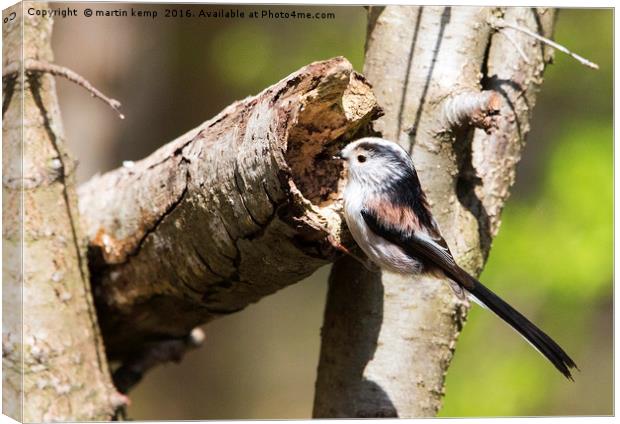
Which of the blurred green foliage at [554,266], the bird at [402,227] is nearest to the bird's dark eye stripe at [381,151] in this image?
the bird at [402,227]

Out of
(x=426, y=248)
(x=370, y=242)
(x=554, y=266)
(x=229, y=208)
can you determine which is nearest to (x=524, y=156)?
(x=554, y=266)

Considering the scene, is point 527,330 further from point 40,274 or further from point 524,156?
point 524,156

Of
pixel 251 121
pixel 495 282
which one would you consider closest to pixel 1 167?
pixel 251 121

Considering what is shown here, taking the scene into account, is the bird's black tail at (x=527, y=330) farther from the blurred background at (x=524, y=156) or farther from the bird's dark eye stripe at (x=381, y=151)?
the blurred background at (x=524, y=156)

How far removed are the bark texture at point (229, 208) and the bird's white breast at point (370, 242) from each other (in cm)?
5

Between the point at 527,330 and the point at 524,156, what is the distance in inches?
79.9

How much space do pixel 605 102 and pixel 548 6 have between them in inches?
42.3

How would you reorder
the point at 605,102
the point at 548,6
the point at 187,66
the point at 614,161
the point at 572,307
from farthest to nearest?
the point at 187,66
the point at 572,307
the point at 605,102
the point at 614,161
the point at 548,6

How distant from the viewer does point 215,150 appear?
2.07 meters

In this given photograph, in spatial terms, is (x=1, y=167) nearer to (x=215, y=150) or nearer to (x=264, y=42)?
(x=215, y=150)

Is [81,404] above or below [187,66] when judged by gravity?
below

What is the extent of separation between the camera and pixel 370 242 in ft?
7.14

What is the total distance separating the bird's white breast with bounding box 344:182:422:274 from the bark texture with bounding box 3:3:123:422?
3.19 feet

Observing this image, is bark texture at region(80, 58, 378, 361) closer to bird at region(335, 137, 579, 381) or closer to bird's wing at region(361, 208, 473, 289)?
bird at region(335, 137, 579, 381)
